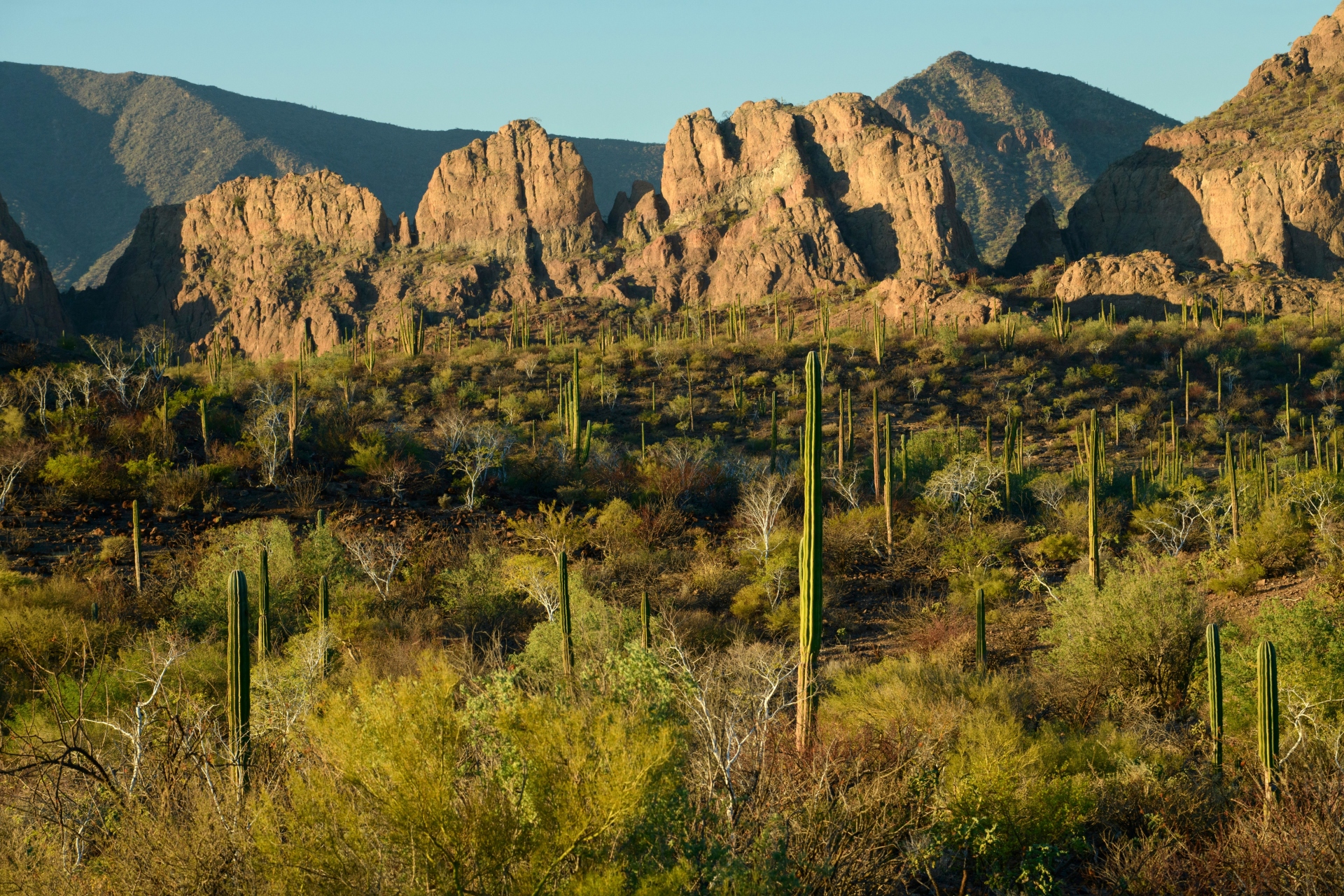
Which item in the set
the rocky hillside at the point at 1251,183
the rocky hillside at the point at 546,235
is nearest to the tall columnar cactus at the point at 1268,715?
the rocky hillside at the point at 546,235

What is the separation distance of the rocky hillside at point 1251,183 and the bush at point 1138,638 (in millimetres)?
55147

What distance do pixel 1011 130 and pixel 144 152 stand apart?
114 metres

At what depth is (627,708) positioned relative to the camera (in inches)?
329

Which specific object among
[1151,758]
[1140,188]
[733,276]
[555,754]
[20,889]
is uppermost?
[1140,188]

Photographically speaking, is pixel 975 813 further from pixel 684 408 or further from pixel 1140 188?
pixel 1140 188

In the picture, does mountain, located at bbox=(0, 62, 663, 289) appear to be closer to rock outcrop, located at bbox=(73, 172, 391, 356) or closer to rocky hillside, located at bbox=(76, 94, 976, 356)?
rock outcrop, located at bbox=(73, 172, 391, 356)

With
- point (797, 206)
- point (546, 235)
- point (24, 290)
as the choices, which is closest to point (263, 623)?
point (797, 206)

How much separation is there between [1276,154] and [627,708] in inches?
2821

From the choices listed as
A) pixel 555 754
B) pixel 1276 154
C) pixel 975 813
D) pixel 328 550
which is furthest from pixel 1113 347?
pixel 555 754

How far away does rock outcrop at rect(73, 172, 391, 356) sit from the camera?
7706 cm

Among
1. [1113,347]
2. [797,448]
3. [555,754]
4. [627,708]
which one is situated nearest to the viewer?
[555,754]

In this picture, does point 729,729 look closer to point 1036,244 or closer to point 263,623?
point 263,623

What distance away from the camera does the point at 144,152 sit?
441 ft

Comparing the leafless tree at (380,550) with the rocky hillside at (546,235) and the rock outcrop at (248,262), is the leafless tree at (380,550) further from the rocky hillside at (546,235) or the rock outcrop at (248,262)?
the rock outcrop at (248,262)
